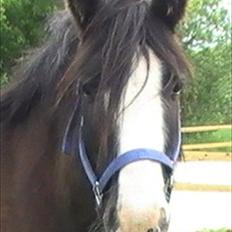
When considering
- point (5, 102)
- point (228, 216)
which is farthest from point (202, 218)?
point (5, 102)

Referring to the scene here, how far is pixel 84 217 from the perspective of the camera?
3.04m

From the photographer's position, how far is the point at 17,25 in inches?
443

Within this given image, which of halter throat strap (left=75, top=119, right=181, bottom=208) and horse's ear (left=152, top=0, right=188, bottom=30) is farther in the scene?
horse's ear (left=152, top=0, right=188, bottom=30)

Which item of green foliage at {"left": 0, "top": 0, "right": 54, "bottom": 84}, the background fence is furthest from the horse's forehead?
the background fence

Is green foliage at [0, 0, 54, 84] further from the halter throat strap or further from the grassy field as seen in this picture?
the halter throat strap

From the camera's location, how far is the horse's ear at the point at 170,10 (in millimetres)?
2984

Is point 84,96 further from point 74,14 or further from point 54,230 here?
point 54,230

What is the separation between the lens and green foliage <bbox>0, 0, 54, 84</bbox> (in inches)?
403

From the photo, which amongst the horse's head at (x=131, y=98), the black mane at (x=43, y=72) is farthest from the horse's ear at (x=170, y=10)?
the black mane at (x=43, y=72)

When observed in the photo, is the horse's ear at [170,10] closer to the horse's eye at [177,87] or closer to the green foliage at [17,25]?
the horse's eye at [177,87]

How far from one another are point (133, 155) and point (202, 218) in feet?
25.9

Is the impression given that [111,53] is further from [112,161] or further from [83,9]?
[112,161]

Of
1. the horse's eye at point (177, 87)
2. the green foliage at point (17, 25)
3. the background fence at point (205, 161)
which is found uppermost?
the green foliage at point (17, 25)

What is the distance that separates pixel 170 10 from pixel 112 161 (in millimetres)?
692
